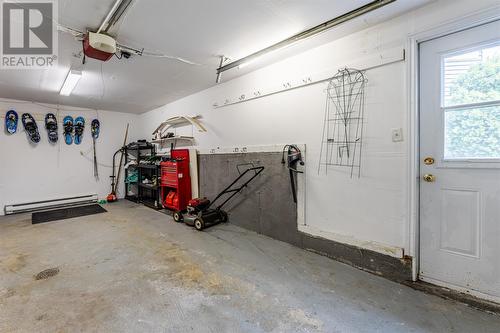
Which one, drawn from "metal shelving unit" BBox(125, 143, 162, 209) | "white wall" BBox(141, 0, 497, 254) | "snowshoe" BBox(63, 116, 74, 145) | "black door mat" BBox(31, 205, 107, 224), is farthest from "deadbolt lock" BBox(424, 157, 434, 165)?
"snowshoe" BBox(63, 116, 74, 145)

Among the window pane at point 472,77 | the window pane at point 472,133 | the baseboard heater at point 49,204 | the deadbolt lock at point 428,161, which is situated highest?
the window pane at point 472,77

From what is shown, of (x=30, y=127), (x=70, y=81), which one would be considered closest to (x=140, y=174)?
(x=30, y=127)

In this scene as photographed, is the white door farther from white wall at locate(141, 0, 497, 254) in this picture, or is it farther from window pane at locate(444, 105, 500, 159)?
white wall at locate(141, 0, 497, 254)

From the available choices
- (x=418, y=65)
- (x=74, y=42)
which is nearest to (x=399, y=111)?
(x=418, y=65)

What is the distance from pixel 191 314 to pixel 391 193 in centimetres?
206

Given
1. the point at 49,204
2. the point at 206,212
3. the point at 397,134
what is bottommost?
the point at 49,204

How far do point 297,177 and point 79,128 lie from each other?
5.71 m

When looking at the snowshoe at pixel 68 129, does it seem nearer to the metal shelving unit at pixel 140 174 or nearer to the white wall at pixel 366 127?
the metal shelving unit at pixel 140 174

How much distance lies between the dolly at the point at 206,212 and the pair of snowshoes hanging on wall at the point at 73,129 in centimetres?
374

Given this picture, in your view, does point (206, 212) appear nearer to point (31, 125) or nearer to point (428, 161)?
point (428, 161)

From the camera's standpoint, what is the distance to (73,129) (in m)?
5.72

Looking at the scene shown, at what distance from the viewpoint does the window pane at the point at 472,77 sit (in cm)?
179

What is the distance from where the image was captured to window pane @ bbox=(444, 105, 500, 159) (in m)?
1.79

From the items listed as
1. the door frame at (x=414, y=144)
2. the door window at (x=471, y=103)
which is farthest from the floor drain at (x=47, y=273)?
the door window at (x=471, y=103)
